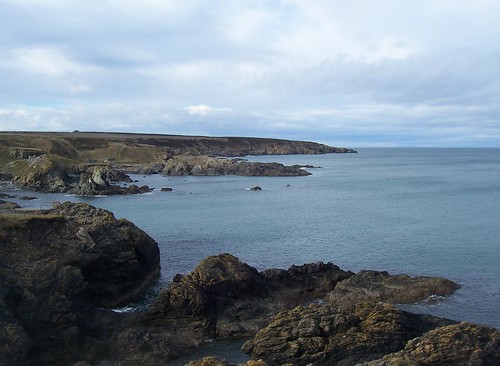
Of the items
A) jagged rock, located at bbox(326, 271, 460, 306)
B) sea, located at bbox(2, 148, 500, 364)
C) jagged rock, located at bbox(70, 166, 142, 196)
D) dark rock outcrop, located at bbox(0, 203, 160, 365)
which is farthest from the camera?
jagged rock, located at bbox(70, 166, 142, 196)

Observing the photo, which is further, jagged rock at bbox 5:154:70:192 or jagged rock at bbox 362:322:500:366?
jagged rock at bbox 5:154:70:192

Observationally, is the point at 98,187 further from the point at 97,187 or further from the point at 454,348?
the point at 454,348

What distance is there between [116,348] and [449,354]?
1603 cm

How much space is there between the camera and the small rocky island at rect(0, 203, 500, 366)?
23255mm

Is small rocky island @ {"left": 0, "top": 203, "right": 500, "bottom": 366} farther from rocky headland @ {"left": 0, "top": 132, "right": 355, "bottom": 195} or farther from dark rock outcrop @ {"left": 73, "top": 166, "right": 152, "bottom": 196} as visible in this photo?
rocky headland @ {"left": 0, "top": 132, "right": 355, "bottom": 195}

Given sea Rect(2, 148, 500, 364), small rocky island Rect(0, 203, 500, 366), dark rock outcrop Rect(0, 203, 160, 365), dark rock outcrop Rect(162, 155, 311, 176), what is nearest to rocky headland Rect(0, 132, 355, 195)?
dark rock outcrop Rect(162, 155, 311, 176)

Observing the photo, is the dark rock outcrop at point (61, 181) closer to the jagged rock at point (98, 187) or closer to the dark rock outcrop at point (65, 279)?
the jagged rock at point (98, 187)

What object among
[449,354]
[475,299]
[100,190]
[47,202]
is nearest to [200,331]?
[449,354]

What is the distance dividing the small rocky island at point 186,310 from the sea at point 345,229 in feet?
16.0

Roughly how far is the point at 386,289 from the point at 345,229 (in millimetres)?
26897

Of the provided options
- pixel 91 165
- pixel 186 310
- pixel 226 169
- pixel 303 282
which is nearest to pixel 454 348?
pixel 186 310

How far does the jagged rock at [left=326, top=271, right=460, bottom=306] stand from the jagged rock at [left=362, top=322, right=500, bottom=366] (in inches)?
425

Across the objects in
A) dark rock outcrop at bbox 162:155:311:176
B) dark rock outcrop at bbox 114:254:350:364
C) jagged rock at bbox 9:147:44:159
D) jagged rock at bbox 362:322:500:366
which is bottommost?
dark rock outcrop at bbox 114:254:350:364

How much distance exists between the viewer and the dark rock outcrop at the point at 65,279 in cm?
2517
